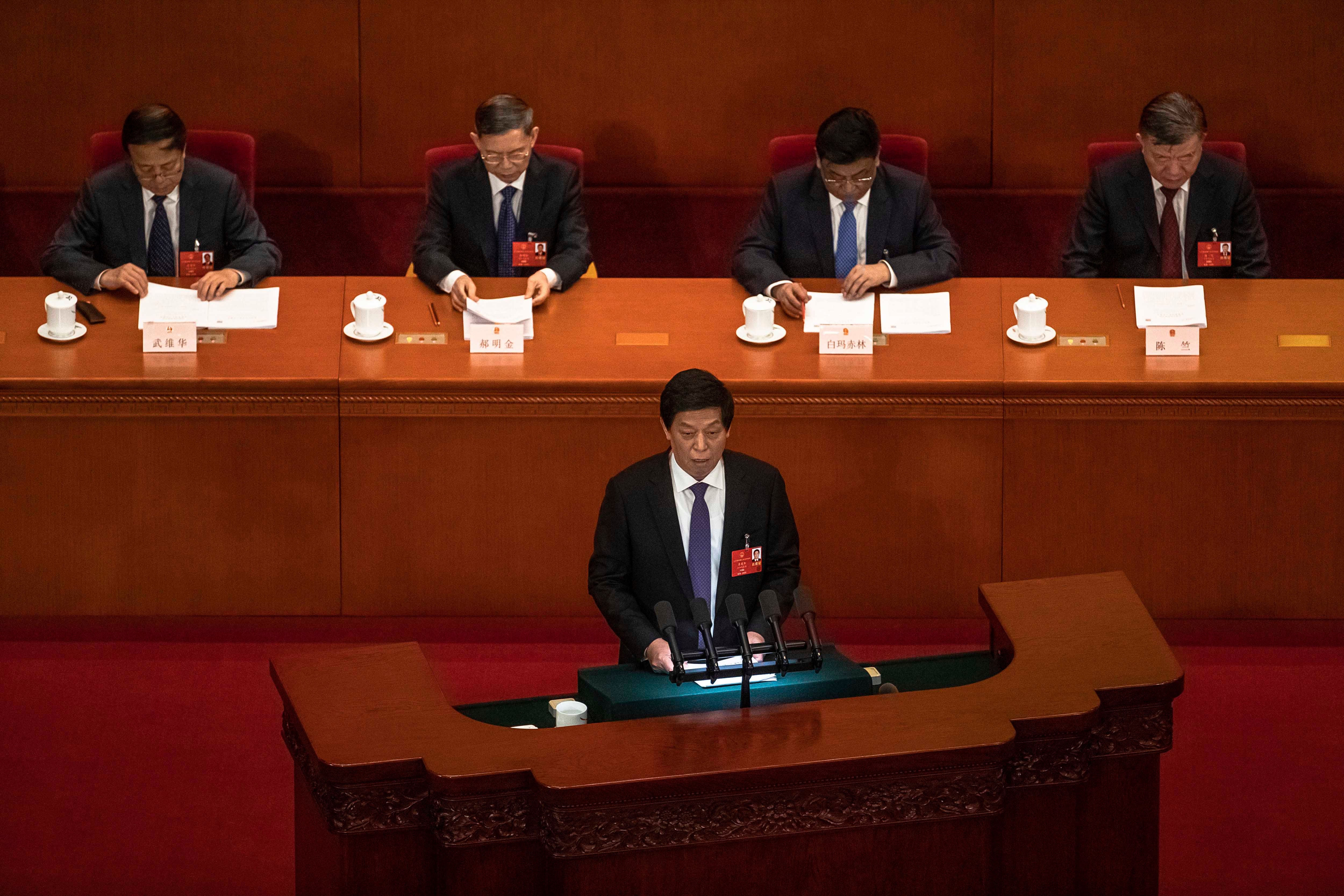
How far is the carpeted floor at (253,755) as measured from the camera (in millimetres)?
3436

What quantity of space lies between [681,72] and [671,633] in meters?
3.97

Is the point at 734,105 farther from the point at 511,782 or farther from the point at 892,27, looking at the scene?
the point at 511,782

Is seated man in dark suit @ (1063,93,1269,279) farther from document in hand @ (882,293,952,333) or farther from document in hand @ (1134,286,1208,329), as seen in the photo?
document in hand @ (882,293,952,333)

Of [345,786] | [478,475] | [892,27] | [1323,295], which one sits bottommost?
[345,786]

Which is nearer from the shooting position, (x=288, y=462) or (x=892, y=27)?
(x=288, y=462)

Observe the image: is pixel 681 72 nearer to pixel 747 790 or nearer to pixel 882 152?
pixel 882 152

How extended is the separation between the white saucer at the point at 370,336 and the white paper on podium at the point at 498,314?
210 millimetres

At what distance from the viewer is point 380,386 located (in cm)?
454

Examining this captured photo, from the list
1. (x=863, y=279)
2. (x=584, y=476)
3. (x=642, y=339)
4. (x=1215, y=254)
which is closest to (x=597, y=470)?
(x=584, y=476)

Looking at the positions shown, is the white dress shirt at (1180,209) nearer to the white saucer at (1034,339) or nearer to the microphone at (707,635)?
the white saucer at (1034,339)

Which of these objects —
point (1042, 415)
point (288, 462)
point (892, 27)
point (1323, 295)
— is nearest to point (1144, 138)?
point (1323, 295)

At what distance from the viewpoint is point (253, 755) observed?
3916 millimetres

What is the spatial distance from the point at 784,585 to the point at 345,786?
1204mm

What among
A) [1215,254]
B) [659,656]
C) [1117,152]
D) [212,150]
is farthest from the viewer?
[212,150]
